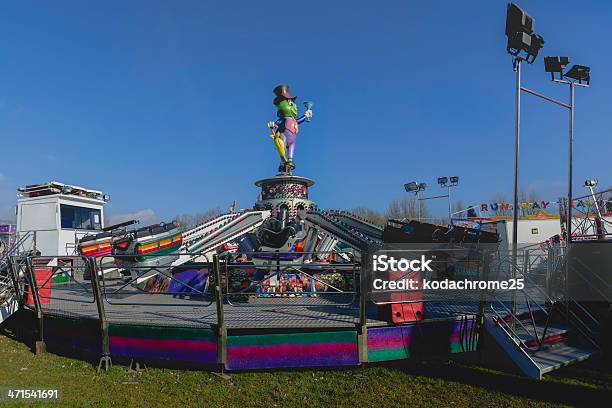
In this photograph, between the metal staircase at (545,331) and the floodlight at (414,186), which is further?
the floodlight at (414,186)

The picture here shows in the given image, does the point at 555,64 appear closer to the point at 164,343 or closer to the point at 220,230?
the point at 164,343

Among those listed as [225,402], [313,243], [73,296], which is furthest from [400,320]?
[313,243]

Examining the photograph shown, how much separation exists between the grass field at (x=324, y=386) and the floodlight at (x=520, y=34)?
18.9 feet

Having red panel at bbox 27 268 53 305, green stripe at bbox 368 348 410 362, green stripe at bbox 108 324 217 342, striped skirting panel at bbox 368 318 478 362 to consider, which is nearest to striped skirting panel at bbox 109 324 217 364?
green stripe at bbox 108 324 217 342

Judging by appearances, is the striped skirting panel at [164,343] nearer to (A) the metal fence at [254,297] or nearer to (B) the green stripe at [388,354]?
(A) the metal fence at [254,297]

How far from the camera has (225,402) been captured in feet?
17.6

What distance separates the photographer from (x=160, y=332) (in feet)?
20.8

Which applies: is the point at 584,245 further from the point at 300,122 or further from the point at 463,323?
the point at 300,122

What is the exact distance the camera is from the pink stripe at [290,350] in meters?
6.13

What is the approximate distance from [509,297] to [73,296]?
1008cm

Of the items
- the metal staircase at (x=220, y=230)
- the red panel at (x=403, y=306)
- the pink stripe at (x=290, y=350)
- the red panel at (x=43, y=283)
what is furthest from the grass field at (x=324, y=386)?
the metal staircase at (x=220, y=230)

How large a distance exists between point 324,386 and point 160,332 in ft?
8.96

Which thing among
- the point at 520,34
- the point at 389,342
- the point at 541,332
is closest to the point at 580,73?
the point at 520,34

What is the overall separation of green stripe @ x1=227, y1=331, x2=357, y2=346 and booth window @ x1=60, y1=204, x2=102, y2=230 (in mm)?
11827
